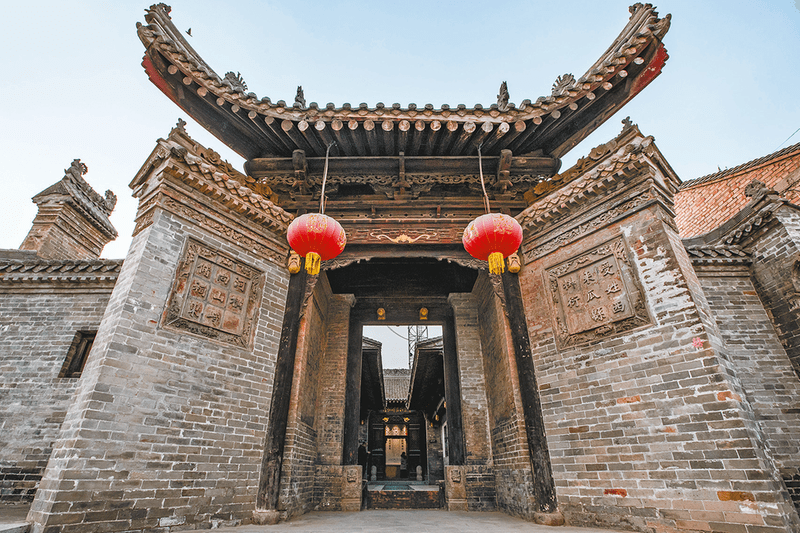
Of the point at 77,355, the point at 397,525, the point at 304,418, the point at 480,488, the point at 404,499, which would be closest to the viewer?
the point at 397,525

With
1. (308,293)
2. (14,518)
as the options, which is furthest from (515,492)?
(14,518)

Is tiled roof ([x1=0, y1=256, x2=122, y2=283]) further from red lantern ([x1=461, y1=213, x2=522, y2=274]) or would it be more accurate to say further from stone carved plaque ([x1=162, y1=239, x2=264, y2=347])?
red lantern ([x1=461, y1=213, x2=522, y2=274])

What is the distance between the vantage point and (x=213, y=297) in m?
5.38

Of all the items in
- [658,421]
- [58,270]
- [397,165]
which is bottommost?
[658,421]

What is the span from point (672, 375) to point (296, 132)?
6.39 metres

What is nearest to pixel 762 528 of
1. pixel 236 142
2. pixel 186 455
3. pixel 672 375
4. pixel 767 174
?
pixel 672 375

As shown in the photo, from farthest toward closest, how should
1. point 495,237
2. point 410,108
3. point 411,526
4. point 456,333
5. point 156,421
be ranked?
point 456,333 → point 410,108 → point 411,526 → point 495,237 → point 156,421

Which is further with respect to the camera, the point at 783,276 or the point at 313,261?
the point at 783,276

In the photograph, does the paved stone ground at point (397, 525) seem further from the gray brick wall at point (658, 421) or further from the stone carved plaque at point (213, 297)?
the stone carved plaque at point (213, 297)

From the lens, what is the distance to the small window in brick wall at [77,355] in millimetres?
7324

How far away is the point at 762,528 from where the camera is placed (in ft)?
11.5

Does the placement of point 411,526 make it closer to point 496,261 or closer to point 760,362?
point 496,261

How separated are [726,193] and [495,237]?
12.4 meters

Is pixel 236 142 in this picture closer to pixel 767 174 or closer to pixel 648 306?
pixel 648 306
